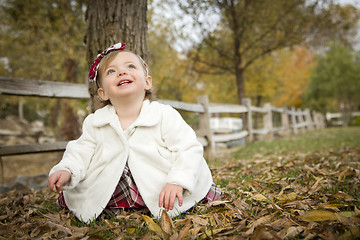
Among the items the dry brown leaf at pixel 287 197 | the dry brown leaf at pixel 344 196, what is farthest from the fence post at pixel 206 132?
the dry brown leaf at pixel 344 196

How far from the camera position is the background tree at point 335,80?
19.2 metres

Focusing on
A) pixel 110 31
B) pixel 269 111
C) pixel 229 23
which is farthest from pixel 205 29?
pixel 110 31

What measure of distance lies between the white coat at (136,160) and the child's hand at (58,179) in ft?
0.13

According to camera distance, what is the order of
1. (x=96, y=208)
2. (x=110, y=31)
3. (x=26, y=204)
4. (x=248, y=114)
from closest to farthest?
(x=96, y=208) < (x=26, y=204) < (x=110, y=31) < (x=248, y=114)

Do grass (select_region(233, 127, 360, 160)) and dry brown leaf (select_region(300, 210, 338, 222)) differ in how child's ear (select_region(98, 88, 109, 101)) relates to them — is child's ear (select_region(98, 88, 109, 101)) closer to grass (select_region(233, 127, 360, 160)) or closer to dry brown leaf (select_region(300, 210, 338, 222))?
dry brown leaf (select_region(300, 210, 338, 222))

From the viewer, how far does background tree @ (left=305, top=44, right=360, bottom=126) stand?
19.2m

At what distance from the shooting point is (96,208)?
1822 millimetres

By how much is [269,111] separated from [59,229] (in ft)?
30.0

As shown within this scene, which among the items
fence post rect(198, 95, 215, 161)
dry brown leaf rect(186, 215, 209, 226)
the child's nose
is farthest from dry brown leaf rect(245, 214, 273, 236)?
fence post rect(198, 95, 215, 161)

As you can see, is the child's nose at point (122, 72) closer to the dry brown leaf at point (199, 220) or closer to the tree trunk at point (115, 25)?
the tree trunk at point (115, 25)

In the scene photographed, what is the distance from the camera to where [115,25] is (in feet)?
9.18

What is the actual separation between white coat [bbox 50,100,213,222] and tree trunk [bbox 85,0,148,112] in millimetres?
891

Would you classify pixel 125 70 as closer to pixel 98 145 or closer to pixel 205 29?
pixel 98 145

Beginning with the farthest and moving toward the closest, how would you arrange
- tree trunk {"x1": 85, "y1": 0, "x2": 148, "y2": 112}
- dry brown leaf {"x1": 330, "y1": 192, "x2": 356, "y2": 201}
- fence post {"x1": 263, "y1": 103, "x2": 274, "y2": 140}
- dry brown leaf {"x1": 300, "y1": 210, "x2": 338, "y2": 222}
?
fence post {"x1": 263, "y1": 103, "x2": 274, "y2": 140} < tree trunk {"x1": 85, "y1": 0, "x2": 148, "y2": 112} < dry brown leaf {"x1": 330, "y1": 192, "x2": 356, "y2": 201} < dry brown leaf {"x1": 300, "y1": 210, "x2": 338, "y2": 222}
